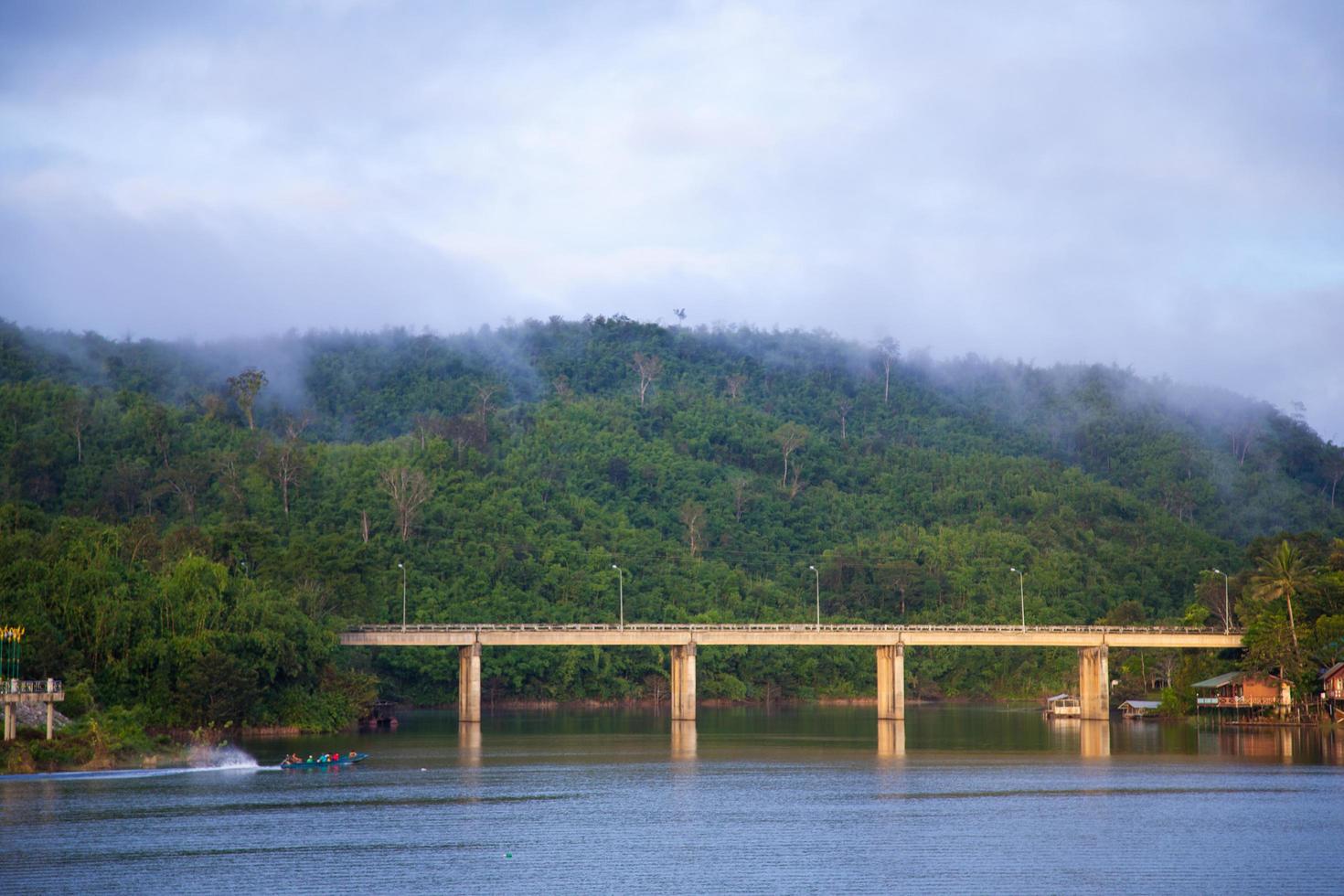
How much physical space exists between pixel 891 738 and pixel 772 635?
18.4 meters

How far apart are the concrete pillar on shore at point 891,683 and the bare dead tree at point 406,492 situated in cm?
5188

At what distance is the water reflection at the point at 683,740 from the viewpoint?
81.2 metres

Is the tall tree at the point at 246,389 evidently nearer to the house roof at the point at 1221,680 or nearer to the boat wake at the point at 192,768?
the boat wake at the point at 192,768

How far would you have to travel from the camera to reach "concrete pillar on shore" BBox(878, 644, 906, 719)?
114 meters

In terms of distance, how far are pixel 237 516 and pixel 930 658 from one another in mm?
69796

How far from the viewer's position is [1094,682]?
118375 millimetres

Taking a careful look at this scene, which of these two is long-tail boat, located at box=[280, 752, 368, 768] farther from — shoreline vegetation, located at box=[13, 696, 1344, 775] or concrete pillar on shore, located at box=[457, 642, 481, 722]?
concrete pillar on shore, located at box=[457, 642, 481, 722]

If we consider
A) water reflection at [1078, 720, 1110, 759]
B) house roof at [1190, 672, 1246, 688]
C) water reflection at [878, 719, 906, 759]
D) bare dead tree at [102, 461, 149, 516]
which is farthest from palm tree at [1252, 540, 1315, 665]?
bare dead tree at [102, 461, 149, 516]

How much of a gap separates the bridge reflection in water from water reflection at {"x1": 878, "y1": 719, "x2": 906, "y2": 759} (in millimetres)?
250

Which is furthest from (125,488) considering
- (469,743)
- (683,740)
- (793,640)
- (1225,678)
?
(1225,678)

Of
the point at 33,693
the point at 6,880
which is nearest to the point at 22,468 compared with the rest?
the point at 33,693

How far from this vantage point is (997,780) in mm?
65875

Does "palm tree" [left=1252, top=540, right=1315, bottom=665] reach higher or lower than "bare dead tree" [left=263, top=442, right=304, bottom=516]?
lower

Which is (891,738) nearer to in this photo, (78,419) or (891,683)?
(891,683)
